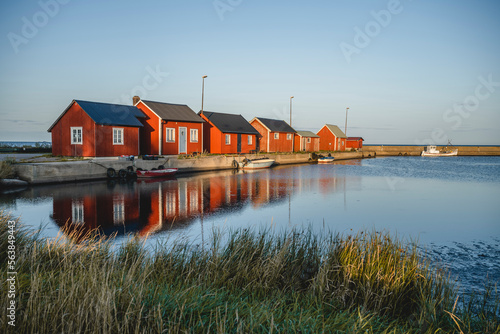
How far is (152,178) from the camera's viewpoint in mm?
27984

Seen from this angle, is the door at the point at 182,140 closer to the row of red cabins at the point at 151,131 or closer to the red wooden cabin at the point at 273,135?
the row of red cabins at the point at 151,131

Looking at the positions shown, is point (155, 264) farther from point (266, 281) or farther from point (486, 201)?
point (486, 201)

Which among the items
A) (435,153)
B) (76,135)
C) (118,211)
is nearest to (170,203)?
(118,211)

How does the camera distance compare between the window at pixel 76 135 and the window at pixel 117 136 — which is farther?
the window at pixel 117 136

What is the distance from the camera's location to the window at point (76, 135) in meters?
30.2

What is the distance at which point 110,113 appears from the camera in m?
32.4

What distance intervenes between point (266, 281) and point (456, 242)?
27.1ft

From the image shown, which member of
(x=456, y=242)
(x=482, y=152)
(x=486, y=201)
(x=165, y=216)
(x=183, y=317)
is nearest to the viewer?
(x=183, y=317)

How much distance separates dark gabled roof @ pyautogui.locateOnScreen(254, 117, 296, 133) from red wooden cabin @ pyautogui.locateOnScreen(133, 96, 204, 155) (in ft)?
57.9

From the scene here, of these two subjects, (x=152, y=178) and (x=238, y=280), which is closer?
(x=238, y=280)

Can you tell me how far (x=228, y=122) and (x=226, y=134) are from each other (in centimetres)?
313

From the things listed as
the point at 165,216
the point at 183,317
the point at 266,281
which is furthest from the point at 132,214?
the point at 183,317

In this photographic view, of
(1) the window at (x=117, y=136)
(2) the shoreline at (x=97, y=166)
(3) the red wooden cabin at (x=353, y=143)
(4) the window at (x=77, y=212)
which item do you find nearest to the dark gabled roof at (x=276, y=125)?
(2) the shoreline at (x=97, y=166)

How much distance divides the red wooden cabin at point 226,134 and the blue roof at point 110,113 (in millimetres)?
10577
